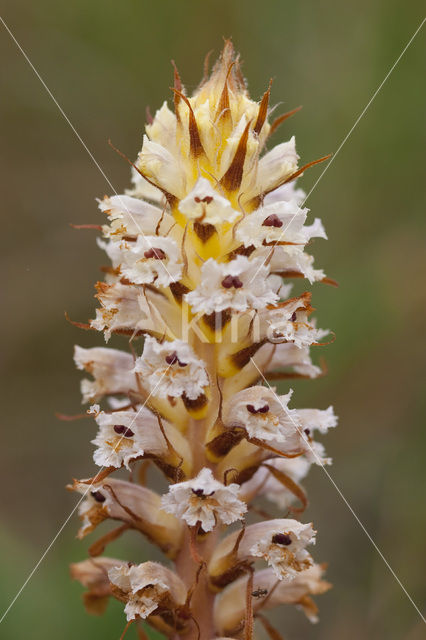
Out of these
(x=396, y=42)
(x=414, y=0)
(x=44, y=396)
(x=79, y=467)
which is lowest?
(x=79, y=467)

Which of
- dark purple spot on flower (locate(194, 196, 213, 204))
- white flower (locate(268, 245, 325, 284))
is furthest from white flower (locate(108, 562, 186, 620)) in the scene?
dark purple spot on flower (locate(194, 196, 213, 204))

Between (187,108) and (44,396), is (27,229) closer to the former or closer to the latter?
(44,396)

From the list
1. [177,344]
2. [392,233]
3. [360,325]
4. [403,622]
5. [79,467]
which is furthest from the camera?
[79,467]

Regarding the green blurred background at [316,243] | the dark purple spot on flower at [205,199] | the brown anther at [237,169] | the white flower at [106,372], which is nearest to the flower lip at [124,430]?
the white flower at [106,372]

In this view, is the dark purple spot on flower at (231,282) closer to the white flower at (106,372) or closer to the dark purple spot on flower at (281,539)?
the white flower at (106,372)

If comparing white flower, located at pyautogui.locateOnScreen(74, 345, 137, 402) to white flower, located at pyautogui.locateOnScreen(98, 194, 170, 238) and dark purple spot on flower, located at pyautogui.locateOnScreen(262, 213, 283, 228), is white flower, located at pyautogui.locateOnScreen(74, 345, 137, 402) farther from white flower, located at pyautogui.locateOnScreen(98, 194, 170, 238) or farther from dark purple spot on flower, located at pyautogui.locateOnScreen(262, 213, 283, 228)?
dark purple spot on flower, located at pyautogui.locateOnScreen(262, 213, 283, 228)

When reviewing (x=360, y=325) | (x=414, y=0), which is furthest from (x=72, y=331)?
(x=414, y=0)

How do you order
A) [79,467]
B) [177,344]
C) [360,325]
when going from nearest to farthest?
1. [177,344]
2. [360,325]
3. [79,467]
